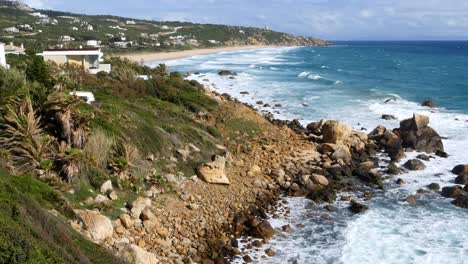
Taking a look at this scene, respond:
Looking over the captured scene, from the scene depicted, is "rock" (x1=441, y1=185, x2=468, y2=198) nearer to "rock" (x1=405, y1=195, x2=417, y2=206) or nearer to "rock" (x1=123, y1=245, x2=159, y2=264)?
"rock" (x1=405, y1=195, x2=417, y2=206)

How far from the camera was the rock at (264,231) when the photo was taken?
14.2 m

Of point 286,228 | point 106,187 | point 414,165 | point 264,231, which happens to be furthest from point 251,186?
point 414,165

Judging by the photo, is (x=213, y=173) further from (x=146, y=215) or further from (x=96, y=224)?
(x=96, y=224)

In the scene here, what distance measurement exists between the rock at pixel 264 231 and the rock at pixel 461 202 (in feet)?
27.7

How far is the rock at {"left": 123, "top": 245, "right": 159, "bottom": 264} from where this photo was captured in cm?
1078

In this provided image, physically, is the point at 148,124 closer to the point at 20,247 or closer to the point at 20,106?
the point at 20,106

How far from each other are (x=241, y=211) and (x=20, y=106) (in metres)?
8.25

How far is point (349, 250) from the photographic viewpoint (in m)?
13.6

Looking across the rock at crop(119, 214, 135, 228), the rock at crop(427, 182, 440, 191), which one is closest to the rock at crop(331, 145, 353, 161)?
the rock at crop(427, 182, 440, 191)

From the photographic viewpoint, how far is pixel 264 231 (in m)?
14.3

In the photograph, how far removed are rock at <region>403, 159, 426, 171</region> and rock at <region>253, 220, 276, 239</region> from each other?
10.7 meters

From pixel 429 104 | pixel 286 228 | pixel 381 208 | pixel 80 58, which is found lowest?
pixel 286 228

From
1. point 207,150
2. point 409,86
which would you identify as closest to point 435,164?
point 207,150

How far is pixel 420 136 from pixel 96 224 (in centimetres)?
2064
